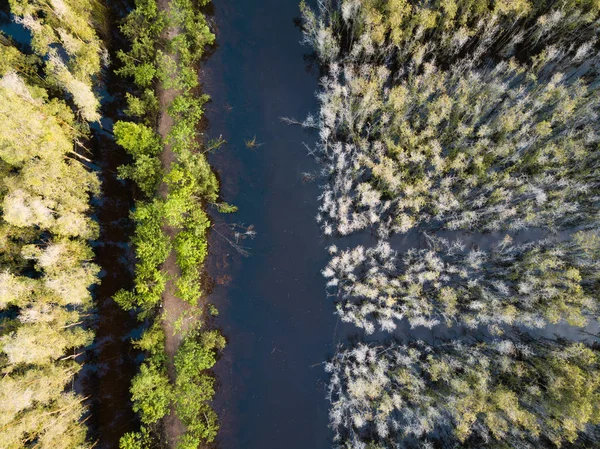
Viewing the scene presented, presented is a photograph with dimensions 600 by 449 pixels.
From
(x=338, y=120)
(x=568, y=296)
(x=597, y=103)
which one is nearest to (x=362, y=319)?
(x=568, y=296)

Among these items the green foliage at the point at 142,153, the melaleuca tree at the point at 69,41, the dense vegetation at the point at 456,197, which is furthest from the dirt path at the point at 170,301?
the dense vegetation at the point at 456,197

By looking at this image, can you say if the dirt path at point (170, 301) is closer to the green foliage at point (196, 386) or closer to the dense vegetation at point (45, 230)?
the green foliage at point (196, 386)

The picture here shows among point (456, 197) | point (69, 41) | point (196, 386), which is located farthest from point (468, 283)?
point (69, 41)

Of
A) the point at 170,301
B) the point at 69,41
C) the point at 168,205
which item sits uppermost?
the point at 69,41

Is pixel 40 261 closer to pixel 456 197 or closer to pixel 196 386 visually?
pixel 196 386

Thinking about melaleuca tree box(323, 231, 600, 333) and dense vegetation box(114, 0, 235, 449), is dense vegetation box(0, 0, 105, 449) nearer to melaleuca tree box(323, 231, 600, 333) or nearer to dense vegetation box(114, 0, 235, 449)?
dense vegetation box(114, 0, 235, 449)

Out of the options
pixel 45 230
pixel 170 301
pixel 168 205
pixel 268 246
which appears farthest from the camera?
pixel 268 246

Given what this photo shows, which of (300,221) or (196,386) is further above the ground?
Result: (300,221)

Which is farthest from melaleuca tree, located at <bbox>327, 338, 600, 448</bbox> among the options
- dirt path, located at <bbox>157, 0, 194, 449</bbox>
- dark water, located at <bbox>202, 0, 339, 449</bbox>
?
dirt path, located at <bbox>157, 0, 194, 449</bbox>
